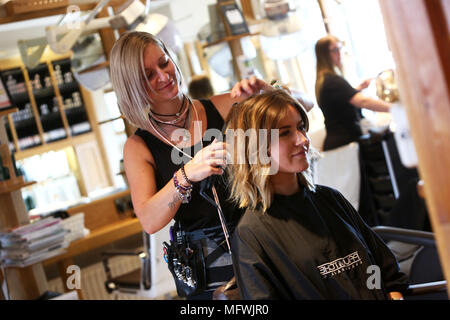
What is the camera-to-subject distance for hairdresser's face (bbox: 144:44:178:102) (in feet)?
4.49

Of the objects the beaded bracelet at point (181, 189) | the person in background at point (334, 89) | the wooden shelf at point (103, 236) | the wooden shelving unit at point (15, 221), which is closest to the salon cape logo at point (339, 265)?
the beaded bracelet at point (181, 189)

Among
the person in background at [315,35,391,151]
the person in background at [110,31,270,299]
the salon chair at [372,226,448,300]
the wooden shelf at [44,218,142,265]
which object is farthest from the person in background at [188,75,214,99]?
the person in background at [110,31,270,299]

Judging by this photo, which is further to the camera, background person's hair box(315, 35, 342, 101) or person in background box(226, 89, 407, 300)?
background person's hair box(315, 35, 342, 101)

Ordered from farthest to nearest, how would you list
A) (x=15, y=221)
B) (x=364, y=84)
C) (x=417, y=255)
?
1. (x=15, y=221)
2. (x=364, y=84)
3. (x=417, y=255)

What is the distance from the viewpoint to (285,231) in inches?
54.1

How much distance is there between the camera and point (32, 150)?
6758 mm

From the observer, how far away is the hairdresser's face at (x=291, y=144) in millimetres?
1306

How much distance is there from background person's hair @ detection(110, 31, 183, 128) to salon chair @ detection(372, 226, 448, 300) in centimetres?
109

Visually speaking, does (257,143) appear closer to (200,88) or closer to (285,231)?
(285,231)

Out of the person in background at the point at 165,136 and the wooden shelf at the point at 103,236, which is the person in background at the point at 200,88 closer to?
the wooden shelf at the point at 103,236

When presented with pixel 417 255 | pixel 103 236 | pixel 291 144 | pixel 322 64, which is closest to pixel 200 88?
pixel 103 236

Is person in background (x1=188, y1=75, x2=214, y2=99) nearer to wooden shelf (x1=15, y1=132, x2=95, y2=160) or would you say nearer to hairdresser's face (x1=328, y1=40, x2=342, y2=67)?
hairdresser's face (x1=328, y1=40, x2=342, y2=67)

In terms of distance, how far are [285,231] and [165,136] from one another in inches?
16.9
